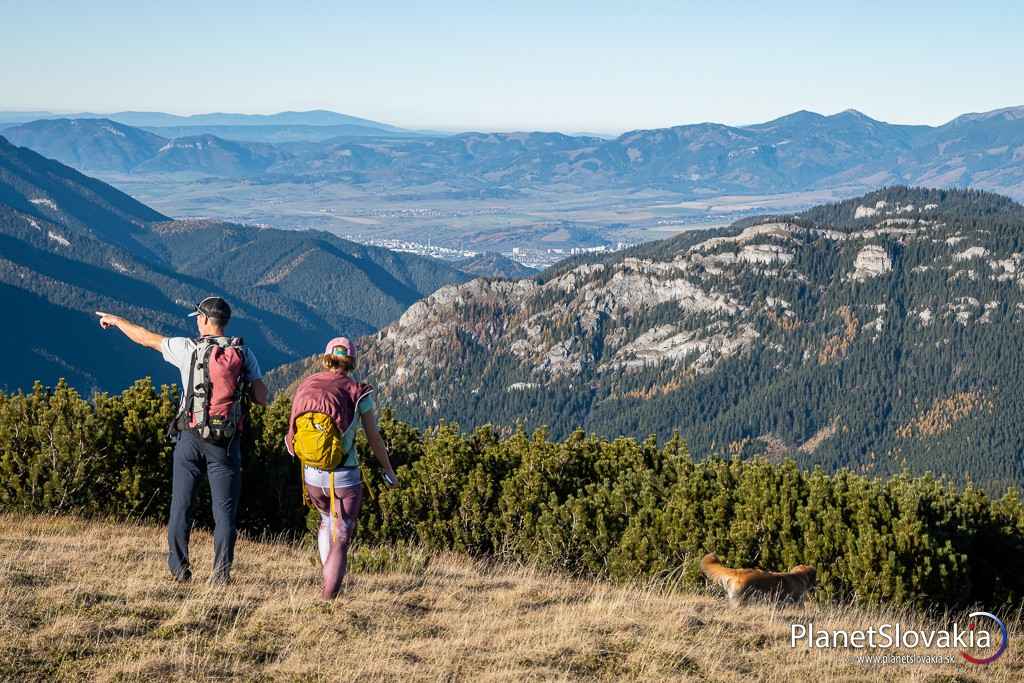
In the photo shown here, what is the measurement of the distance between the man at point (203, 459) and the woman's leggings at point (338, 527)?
150cm

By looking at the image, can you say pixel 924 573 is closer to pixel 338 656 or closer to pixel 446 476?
pixel 446 476

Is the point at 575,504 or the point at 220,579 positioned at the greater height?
the point at 220,579

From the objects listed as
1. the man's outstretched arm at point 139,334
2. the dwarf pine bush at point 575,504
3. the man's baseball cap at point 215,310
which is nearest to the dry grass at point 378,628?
the dwarf pine bush at point 575,504

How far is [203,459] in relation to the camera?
47.5 ft

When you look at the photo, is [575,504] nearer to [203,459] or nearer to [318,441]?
[318,441]

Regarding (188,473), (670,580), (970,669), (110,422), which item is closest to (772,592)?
(670,580)

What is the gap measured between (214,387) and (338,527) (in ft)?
8.88

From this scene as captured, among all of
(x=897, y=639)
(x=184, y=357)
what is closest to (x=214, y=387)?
(x=184, y=357)

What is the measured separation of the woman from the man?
112cm

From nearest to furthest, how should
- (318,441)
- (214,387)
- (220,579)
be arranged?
(318,441)
(214,387)
(220,579)

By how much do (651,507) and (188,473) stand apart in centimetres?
897

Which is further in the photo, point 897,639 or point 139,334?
point 139,334

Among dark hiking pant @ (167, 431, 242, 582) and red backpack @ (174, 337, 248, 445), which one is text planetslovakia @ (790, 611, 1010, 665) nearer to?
dark hiking pant @ (167, 431, 242, 582)

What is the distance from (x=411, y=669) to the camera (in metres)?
11.7
